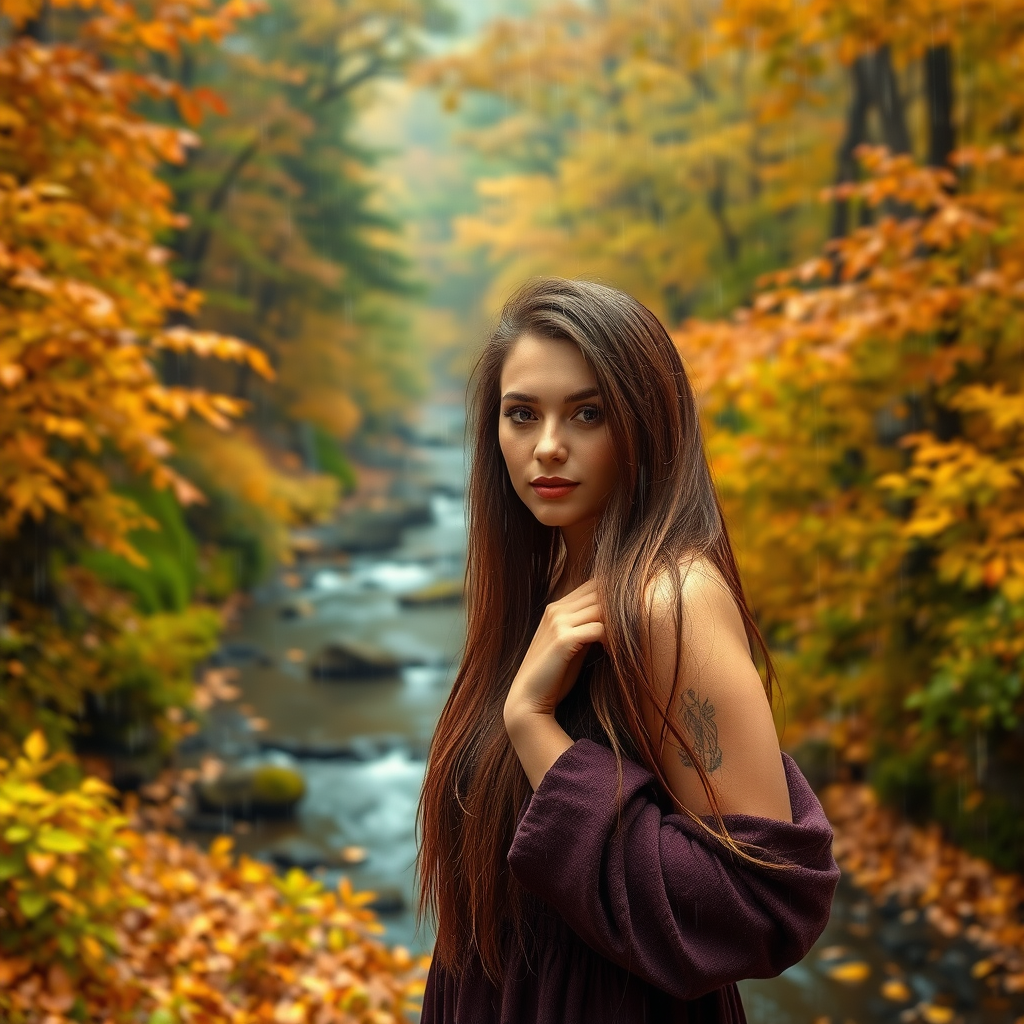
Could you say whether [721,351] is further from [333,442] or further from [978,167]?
[333,442]

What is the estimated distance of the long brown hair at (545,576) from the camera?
1611 mm

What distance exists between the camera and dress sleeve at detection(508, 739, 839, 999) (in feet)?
4.83

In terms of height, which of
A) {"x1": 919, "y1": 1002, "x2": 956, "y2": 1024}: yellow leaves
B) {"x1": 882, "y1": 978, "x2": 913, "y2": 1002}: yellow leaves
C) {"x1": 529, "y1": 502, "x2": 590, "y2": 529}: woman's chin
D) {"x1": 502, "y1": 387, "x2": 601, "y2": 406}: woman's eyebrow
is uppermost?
{"x1": 502, "y1": 387, "x2": 601, "y2": 406}: woman's eyebrow

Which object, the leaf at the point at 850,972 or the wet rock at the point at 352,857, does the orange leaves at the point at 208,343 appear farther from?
the wet rock at the point at 352,857

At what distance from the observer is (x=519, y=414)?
1.76 metres

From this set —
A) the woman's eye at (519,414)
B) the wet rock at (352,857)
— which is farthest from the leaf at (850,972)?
the woman's eye at (519,414)

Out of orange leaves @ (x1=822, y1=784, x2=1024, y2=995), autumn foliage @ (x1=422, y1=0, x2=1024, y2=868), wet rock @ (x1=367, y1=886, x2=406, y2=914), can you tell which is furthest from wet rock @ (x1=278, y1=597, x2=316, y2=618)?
orange leaves @ (x1=822, y1=784, x2=1024, y2=995)

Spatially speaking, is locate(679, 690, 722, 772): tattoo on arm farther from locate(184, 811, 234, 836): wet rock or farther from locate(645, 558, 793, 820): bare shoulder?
locate(184, 811, 234, 836): wet rock

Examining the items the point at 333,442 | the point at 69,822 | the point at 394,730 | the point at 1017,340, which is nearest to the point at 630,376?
the point at 69,822

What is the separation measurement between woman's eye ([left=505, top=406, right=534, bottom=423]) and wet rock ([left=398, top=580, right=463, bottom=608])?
46.6 feet

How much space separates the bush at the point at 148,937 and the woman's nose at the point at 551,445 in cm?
237

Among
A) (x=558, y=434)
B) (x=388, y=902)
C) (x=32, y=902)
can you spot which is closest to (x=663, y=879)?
(x=558, y=434)

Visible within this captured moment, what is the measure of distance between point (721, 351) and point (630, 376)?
14.7 feet

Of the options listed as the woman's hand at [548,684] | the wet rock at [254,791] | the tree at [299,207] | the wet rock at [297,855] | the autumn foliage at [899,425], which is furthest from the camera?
the tree at [299,207]
